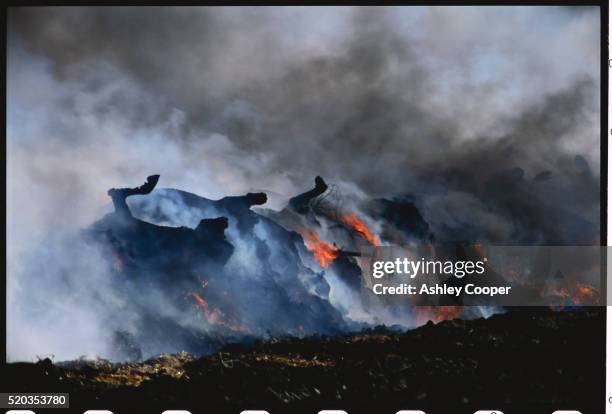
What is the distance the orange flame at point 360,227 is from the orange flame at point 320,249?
20 cm

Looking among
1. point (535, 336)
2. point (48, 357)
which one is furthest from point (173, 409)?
point (535, 336)

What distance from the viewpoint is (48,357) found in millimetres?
4039

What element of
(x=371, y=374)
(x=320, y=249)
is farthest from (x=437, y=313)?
(x=320, y=249)

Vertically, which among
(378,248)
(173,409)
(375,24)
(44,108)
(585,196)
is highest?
(375,24)

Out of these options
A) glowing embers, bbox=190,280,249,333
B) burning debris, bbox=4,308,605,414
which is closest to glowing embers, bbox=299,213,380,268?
burning debris, bbox=4,308,605,414

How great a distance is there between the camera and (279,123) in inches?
161

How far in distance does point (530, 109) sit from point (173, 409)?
333cm

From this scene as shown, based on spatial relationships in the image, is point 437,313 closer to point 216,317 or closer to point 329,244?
point 329,244

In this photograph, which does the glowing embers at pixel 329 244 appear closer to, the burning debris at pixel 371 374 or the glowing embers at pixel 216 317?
the burning debris at pixel 371 374

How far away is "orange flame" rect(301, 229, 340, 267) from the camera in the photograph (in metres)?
4.15

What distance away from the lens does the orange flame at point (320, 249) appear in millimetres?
4148

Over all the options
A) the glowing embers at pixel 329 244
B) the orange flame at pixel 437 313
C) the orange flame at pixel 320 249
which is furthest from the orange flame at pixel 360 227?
the orange flame at pixel 437 313

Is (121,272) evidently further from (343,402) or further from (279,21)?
(279,21)

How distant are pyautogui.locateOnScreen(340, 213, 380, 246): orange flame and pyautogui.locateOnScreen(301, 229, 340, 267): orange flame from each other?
0.20 meters
